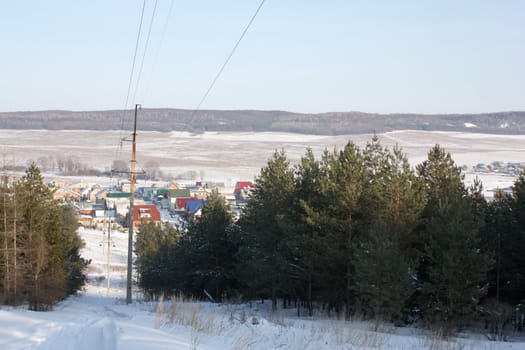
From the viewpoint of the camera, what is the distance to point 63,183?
110m

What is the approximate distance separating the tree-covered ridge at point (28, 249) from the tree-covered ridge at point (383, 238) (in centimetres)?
880

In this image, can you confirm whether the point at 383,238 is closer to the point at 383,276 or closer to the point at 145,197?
the point at 383,276

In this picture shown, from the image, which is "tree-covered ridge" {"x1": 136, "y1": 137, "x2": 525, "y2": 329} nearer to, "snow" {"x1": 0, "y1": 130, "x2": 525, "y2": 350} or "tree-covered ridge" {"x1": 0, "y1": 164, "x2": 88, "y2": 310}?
"snow" {"x1": 0, "y1": 130, "x2": 525, "y2": 350}

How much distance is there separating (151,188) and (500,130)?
11936 centimetres

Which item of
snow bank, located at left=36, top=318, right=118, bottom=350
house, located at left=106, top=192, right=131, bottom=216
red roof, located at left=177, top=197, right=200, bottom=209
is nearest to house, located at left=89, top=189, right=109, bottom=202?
house, located at left=106, top=192, right=131, bottom=216

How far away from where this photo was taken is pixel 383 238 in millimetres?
19219

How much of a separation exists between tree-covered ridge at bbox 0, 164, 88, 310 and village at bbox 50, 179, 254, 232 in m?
52.0

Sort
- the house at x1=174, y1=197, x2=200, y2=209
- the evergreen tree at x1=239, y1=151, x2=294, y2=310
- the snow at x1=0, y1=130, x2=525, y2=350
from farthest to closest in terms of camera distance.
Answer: the house at x1=174, y1=197, x2=200, y2=209 → the evergreen tree at x1=239, y1=151, x2=294, y2=310 → the snow at x1=0, y1=130, x2=525, y2=350

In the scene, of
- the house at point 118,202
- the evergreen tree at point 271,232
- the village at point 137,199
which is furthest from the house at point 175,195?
the evergreen tree at point 271,232

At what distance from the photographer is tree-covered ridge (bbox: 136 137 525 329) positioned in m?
19.2

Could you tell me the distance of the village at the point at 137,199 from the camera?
86400 mm

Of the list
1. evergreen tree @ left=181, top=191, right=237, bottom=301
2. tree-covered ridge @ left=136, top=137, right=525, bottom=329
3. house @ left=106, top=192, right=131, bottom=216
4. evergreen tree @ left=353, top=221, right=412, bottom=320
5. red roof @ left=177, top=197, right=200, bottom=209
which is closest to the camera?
evergreen tree @ left=353, top=221, right=412, bottom=320

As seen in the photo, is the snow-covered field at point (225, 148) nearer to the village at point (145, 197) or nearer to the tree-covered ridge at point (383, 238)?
the village at point (145, 197)

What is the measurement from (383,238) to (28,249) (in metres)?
14.6
